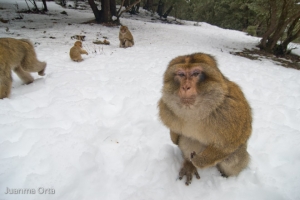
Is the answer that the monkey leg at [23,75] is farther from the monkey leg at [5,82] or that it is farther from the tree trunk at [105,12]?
the tree trunk at [105,12]

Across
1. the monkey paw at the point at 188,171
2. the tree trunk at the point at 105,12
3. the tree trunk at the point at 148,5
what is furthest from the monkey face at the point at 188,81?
the tree trunk at the point at 148,5

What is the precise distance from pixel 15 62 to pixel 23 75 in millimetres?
279

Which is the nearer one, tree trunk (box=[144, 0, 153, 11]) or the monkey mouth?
the monkey mouth

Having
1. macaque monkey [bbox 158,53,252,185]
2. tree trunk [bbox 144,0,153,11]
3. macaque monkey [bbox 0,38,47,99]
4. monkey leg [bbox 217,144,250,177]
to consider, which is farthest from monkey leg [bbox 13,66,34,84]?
tree trunk [bbox 144,0,153,11]

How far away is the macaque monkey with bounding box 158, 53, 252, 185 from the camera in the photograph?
137 centimetres

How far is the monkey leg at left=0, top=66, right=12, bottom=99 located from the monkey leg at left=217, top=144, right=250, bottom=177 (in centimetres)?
339

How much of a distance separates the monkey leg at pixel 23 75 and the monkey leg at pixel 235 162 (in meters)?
3.72

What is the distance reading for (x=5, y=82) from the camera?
2.91 meters

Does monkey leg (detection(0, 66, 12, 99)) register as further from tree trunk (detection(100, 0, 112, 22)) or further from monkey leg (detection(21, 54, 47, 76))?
tree trunk (detection(100, 0, 112, 22))

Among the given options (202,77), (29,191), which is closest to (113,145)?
(29,191)

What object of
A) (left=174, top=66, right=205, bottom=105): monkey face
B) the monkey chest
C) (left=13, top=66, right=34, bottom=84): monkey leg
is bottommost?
(left=13, top=66, right=34, bottom=84): monkey leg

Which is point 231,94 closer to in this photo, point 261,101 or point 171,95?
point 171,95

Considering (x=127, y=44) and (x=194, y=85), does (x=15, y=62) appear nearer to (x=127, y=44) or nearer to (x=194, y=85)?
(x=194, y=85)

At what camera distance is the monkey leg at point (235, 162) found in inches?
67.8
